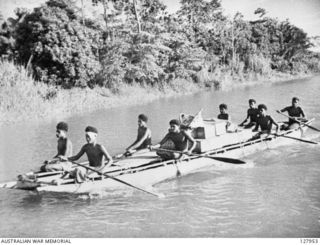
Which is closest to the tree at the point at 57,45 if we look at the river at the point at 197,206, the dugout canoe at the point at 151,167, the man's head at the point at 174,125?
the river at the point at 197,206

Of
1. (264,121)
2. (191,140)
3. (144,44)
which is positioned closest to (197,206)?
(191,140)

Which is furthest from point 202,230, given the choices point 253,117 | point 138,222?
point 253,117

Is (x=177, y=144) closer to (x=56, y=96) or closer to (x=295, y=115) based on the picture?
(x=295, y=115)

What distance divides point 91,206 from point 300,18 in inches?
226

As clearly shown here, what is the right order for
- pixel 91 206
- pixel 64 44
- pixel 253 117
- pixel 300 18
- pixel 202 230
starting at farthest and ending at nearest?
pixel 64 44 < pixel 253 117 < pixel 300 18 < pixel 91 206 < pixel 202 230

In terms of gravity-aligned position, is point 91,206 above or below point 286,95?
below

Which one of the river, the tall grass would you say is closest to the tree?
the tall grass

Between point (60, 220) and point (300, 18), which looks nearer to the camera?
point (60, 220)

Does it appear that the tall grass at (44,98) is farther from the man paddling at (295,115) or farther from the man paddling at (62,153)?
the man paddling at (295,115)

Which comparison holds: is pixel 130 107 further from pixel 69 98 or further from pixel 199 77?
pixel 199 77

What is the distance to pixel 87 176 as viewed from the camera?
7211 millimetres

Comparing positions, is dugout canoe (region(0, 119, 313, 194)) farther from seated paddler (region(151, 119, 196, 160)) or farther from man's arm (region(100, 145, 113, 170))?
man's arm (region(100, 145, 113, 170))

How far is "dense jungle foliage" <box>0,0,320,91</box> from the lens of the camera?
61.5 ft

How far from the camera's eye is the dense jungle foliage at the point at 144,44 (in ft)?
61.5
